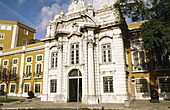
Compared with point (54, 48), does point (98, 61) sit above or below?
below

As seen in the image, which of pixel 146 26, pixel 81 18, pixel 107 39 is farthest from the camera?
pixel 81 18

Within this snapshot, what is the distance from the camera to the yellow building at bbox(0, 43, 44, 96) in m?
27.4

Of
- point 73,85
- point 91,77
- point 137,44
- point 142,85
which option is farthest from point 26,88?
point 137,44

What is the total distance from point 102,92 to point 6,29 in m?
36.6

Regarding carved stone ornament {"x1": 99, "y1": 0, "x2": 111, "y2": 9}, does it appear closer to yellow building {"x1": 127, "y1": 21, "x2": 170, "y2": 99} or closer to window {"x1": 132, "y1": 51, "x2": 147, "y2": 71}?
yellow building {"x1": 127, "y1": 21, "x2": 170, "y2": 99}

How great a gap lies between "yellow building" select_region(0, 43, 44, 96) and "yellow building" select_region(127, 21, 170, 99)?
16.0 m

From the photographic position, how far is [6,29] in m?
42.7

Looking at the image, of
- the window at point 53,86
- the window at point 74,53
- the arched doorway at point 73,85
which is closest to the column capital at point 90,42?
the window at point 74,53

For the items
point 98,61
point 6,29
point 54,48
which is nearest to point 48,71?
point 54,48

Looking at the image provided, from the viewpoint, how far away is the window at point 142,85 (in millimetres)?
19812

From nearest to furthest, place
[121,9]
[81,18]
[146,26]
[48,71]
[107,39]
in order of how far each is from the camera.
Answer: [146,26] → [121,9] → [107,39] → [81,18] → [48,71]


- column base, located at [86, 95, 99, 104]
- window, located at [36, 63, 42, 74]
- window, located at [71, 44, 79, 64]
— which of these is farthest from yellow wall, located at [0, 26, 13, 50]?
column base, located at [86, 95, 99, 104]

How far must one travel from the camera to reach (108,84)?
18109 mm

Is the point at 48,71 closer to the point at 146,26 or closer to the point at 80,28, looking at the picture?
the point at 80,28
